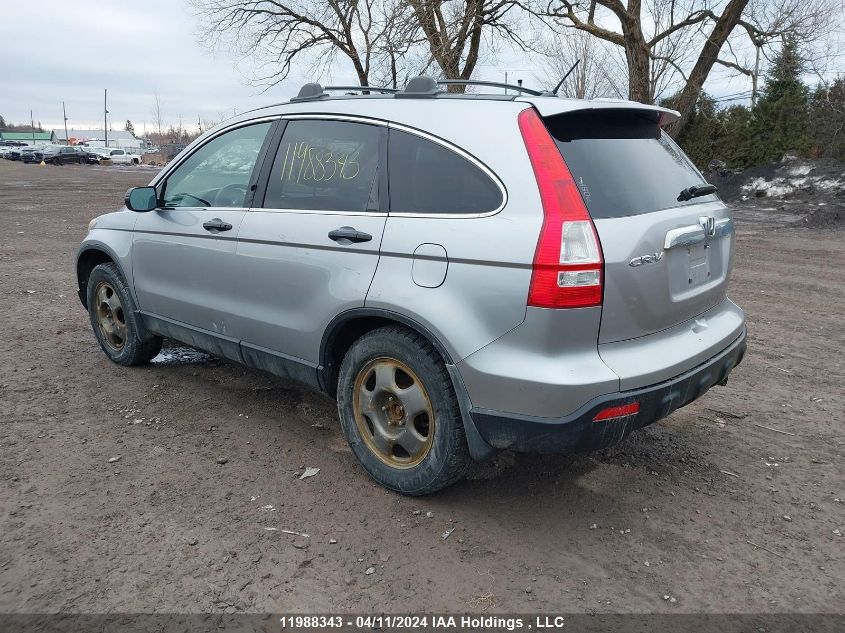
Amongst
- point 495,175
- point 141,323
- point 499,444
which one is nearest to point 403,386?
point 499,444

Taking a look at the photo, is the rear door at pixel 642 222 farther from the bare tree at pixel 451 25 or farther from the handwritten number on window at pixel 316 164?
the bare tree at pixel 451 25

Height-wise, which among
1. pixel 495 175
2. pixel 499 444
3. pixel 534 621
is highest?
pixel 495 175

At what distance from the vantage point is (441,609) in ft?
8.41

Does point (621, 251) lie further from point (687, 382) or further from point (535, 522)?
point (535, 522)

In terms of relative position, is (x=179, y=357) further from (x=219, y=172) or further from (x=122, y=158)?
(x=122, y=158)

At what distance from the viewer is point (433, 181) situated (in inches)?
123

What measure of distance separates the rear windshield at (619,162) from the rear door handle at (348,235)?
96 cm

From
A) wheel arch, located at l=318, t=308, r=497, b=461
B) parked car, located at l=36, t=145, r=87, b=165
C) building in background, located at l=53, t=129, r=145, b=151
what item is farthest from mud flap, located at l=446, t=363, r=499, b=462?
building in background, located at l=53, t=129, r=145, b=151

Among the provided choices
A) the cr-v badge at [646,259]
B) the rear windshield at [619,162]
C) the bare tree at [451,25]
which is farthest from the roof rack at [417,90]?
the bare tree at [451,25]

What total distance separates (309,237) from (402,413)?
3.23 feet

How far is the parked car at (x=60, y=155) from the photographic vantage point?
54562 mm

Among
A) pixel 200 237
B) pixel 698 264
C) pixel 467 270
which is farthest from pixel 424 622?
pixel 200 237

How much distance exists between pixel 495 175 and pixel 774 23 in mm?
20728

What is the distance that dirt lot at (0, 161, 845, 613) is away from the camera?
8.73 feet
